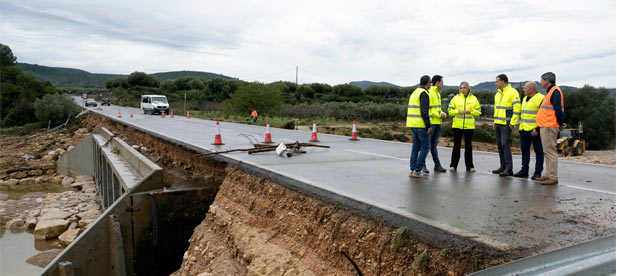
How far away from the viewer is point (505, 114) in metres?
7.87

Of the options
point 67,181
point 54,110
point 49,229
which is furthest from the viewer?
point 54,110

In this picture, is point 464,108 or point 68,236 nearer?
point 464,108

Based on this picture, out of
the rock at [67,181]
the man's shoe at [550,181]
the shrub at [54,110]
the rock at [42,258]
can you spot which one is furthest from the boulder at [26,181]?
the man's shoe at [550,181]

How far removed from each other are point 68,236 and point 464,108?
13.6m

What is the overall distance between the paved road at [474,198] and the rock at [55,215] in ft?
34.4

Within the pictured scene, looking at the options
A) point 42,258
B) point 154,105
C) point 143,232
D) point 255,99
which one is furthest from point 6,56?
point 143,232

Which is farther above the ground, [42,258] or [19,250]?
[42,258]

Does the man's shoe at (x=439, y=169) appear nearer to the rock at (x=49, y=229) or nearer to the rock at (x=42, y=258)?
the rock at (x=42, y=258)

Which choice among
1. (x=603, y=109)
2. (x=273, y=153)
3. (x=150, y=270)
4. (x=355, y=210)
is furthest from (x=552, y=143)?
(x=603, y=109)

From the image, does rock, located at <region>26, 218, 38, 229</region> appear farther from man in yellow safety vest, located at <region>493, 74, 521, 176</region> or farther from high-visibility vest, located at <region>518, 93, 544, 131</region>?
high-visibility vest, located at <region>518, 93, 544, 131</region>

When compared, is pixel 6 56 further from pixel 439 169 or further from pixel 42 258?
pixel 439 169

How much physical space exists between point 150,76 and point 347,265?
113 m

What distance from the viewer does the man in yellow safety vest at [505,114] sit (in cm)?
777

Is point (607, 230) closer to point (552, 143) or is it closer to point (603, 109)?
point (552, 143)
